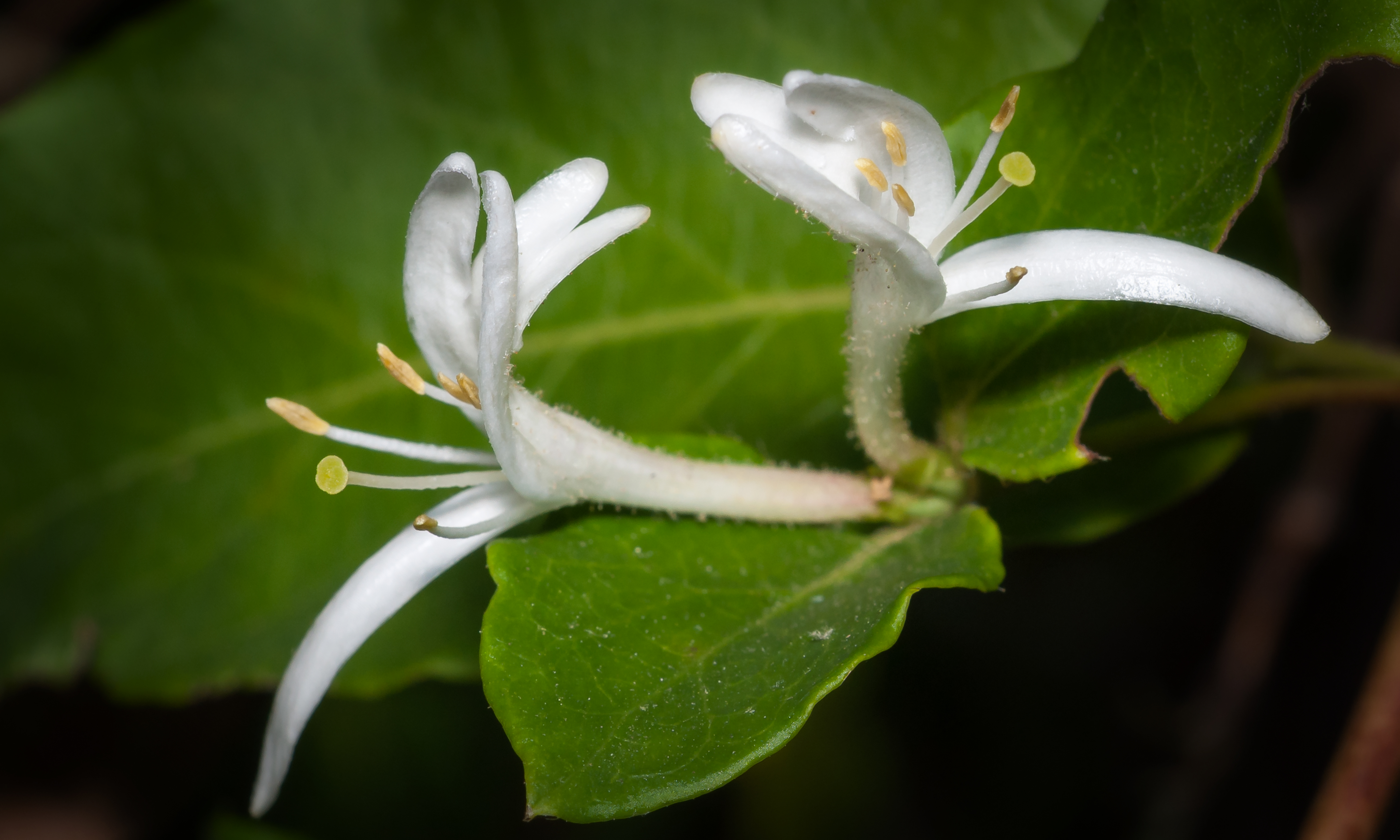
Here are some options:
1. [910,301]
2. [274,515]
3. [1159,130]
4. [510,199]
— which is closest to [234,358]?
[274,515]

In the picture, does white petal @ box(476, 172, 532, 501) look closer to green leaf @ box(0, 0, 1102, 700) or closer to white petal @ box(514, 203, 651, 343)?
white petal @ box(514, 203, 651, 343)

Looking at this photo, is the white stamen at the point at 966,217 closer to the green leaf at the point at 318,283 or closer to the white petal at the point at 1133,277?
the white petal at the point at 1133,277

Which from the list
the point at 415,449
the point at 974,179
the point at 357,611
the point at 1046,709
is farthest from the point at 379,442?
the point at 1046,709

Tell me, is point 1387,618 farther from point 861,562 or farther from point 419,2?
point 419,2

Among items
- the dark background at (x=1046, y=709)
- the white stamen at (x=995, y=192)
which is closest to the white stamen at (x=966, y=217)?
the white stamen at (x=995, y=192)

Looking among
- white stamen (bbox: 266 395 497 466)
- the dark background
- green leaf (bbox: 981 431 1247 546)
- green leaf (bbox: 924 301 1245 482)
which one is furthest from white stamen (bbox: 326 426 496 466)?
the dark background
